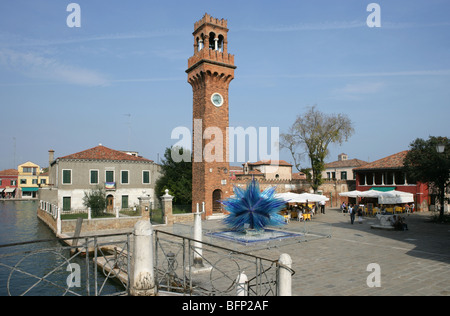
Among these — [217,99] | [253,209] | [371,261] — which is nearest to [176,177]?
[217,99]

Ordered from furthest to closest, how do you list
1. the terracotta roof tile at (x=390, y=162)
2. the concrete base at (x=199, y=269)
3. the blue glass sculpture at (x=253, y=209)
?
1. the terracotta roof tile at (x=390, y=162)
2. the blue glass sculpture at (x=253, y=209)
3. the concrete base at (x=199, y=269)

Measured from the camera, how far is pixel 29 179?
72438mm

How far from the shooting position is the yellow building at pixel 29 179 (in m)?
71.9

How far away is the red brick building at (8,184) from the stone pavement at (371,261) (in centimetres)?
7852

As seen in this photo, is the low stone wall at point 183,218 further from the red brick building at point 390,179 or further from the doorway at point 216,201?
the red brick building at point 390,179

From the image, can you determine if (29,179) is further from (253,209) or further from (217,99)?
(253,209)

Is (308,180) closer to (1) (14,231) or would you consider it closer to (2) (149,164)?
(2) (149,164)

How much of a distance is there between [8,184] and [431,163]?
83526 mm

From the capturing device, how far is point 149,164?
3656cm

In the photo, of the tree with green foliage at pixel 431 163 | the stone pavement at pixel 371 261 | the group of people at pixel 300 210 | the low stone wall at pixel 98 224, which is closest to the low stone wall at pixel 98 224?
the low stone wall at pixel 98 224

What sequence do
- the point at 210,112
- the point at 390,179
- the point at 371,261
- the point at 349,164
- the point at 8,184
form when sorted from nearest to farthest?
the point at 371,261 → the point at 210,112 → the point at 390,179 → the point at 349,164 → the point at 8,184

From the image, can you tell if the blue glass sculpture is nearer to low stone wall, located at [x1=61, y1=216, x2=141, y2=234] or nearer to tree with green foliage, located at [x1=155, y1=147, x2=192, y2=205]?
low stone wall, located at [x1=61, y1=216, x2=141, y2=234]

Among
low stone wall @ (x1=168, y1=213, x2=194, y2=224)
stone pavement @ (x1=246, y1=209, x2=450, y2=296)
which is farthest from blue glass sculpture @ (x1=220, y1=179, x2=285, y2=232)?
low stone wall @ (x1=168, y1=213, x2=194, y2=224)
